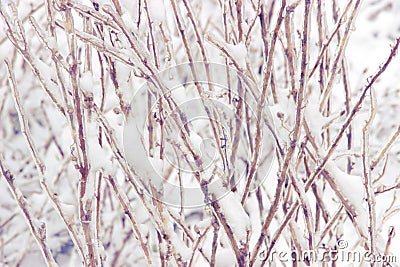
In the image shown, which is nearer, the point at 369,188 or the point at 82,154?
the point at 82,154

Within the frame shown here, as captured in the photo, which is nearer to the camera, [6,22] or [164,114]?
[6,22]

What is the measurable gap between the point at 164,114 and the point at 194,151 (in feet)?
0.50

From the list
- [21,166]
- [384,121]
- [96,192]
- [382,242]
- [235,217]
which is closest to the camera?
[235,217]

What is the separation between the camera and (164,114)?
1156mm

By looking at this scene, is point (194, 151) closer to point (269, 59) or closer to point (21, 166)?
point (269, 59)

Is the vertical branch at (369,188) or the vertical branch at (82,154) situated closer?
the vertical branch at (82,154)

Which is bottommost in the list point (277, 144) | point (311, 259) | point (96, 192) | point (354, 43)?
point (311, 259)

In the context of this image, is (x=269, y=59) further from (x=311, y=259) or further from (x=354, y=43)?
(x=354, y=43)

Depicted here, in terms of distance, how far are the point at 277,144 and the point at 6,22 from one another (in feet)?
2.22

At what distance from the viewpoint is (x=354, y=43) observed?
5547 mm

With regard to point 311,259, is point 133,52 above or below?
above

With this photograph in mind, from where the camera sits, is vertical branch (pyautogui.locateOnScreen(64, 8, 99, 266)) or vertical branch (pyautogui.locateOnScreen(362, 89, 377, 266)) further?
vertical branch (pyautogui.locateOnScreen(362, 89, 377, 266))

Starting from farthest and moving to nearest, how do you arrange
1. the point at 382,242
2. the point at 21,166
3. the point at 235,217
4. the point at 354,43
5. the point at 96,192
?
the point at 354,43, the point at 21,166, the point at 382,242, the point at 96,192, the point at 235,217

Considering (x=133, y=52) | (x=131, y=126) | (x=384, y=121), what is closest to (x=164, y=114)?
(x=131, y=126)
